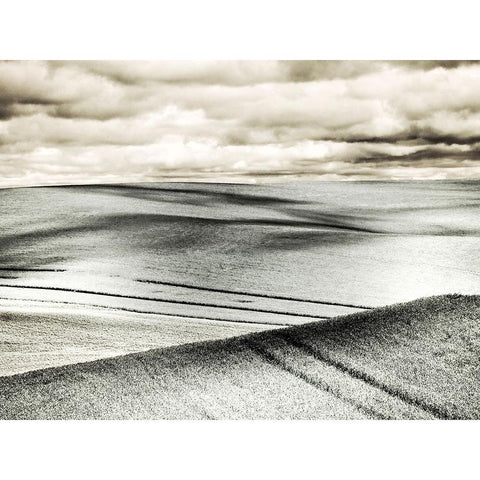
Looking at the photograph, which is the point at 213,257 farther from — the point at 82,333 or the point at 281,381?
the point at 281,381

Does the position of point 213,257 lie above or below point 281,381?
above

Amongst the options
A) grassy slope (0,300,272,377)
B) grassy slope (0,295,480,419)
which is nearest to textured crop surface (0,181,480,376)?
grassy slope (0,300,272,377)

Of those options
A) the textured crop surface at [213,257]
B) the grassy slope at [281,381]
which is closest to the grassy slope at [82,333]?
the textured crop surface at [213,257]

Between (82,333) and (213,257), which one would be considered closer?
(82,333)

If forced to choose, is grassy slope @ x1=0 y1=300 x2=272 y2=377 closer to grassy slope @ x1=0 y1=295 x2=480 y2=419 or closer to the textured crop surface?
the textured crop surface

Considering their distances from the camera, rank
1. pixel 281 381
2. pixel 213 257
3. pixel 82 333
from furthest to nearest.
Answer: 1. pixel 213 257
2. pixel 82 333
3. pixel 281 381

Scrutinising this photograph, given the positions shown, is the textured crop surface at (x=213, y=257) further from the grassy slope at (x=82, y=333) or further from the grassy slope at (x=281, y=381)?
the grassy slope at (x=281, y=381)

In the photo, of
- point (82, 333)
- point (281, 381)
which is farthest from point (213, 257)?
point (281, 381)

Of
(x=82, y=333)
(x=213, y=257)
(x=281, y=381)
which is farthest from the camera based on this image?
(x=213, y=257)
